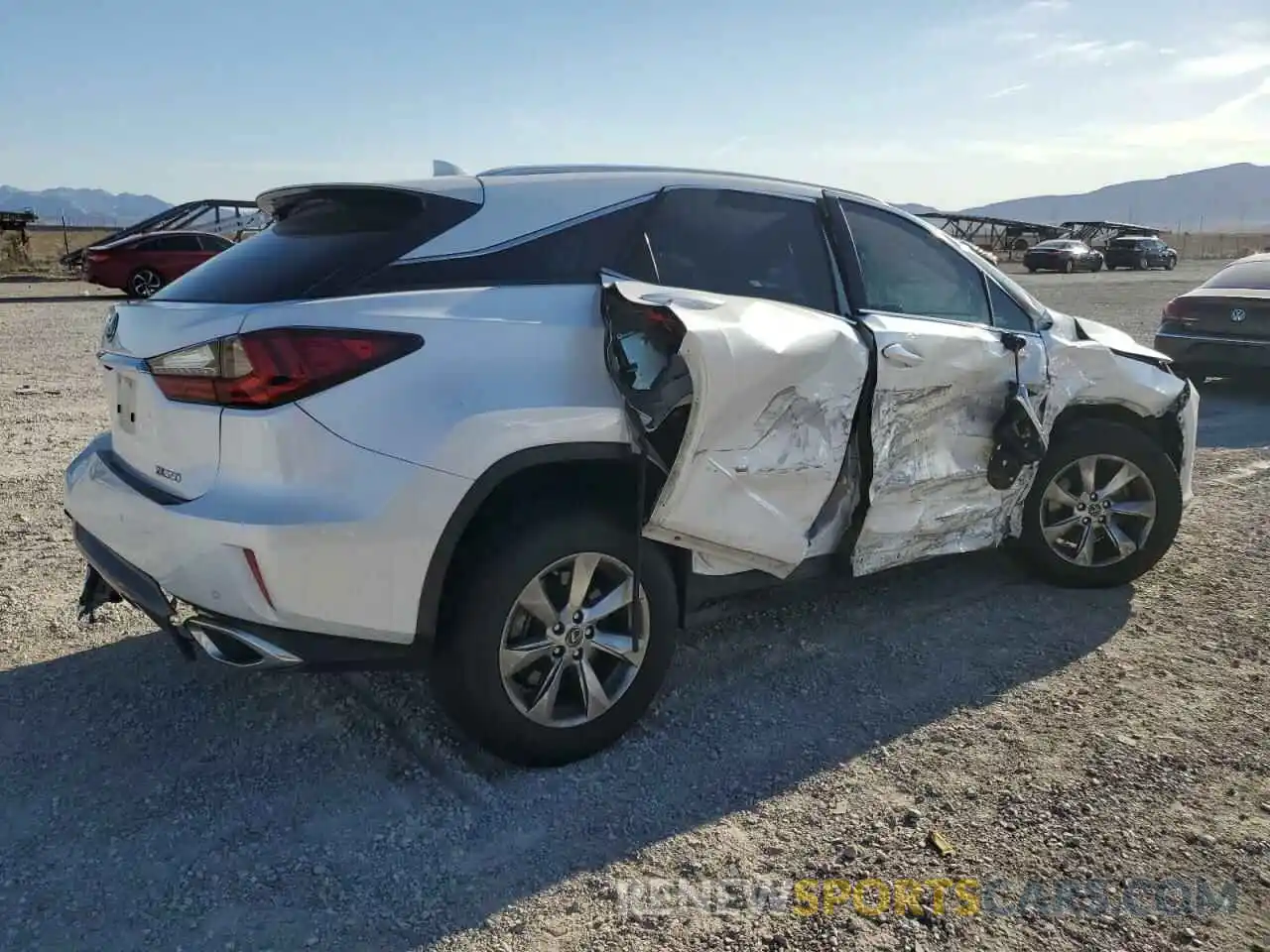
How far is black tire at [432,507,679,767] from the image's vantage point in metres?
2.94

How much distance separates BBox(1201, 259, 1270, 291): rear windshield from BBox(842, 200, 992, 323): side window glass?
297 inches

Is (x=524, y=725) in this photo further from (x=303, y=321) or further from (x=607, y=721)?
(x=303, y=321)

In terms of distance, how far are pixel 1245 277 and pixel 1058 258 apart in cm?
3265

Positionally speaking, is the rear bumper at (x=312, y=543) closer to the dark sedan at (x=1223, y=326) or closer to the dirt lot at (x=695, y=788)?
the dirt lot at (x=695, y=788)

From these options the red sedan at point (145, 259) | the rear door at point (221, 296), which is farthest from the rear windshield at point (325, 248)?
the red sedan at point (145, 259)

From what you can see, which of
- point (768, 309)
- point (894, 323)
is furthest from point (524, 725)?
point (894, 323)

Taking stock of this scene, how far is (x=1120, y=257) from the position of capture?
44.7m

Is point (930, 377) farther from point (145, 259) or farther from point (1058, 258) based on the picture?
point (1058, 258)

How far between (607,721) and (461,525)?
2.87 ft

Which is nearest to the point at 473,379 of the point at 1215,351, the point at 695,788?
the point at 695,788

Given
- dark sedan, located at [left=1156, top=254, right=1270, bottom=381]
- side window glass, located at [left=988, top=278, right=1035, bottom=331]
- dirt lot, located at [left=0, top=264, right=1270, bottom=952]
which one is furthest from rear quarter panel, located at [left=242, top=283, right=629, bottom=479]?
dark sedan, located at [left=1156, top=254, right=1270, bottom=381]

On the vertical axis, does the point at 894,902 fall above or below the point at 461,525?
below

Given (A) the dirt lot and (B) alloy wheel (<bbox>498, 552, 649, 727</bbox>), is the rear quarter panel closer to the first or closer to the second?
(B) alloy wheel (<bbox>498, 552, 649, 727</bbox>)

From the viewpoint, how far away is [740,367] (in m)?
3.20
